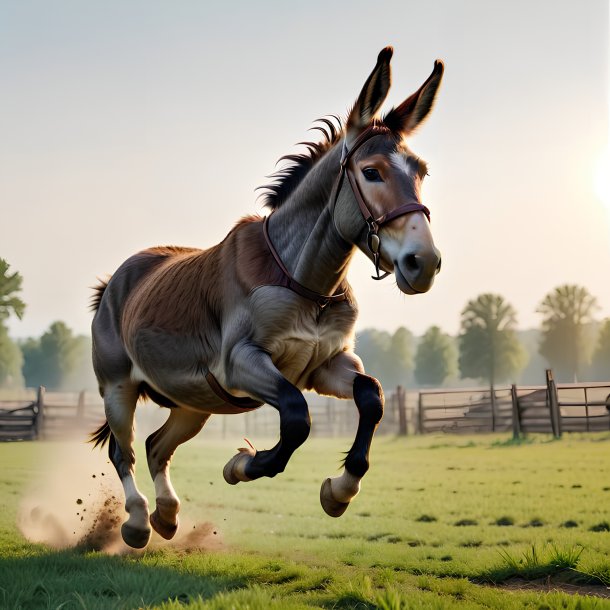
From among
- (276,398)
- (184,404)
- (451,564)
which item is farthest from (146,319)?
(451,564)

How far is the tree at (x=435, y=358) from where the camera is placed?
73938 mm

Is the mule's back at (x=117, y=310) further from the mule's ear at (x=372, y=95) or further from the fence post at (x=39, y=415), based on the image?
the fence post at (x=39, y=415)

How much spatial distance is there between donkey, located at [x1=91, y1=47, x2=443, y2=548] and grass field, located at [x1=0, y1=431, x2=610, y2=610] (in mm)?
625

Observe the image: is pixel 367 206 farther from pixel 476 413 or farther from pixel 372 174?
pixel 476 413

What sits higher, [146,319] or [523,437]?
[146,319]

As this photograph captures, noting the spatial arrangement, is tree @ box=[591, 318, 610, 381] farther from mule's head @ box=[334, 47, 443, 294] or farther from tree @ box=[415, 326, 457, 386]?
mule's head @ box=[334, 47, 443, 294]

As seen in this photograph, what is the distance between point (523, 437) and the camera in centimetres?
1894

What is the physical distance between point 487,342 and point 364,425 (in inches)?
2268

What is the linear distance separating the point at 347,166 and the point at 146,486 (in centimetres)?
886

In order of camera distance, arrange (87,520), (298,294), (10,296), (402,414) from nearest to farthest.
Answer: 1. (298,294)
2. (87,520)
3. (10,296)
4. (402,414)

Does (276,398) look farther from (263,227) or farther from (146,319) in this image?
(146,319)

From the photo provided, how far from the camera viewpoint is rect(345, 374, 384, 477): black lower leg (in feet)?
13.5

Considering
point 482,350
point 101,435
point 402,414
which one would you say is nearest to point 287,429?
point 101,435

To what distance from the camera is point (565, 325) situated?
2494 inches
